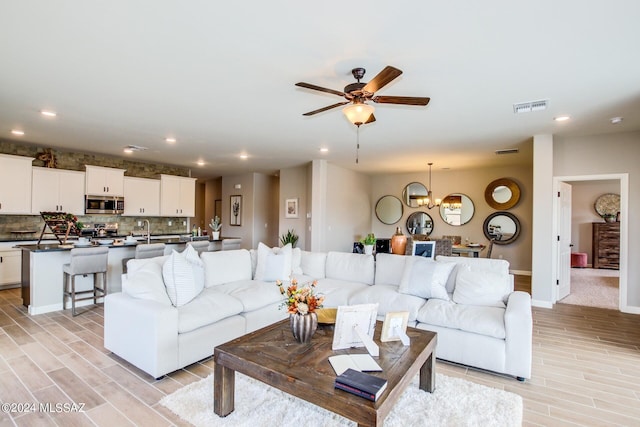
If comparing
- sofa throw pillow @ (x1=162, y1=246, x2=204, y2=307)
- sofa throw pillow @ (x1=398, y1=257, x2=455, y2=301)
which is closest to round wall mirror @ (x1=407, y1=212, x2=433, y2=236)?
sofa throw pillow @ (x1=398, y1=257, x2=455, y2=301)

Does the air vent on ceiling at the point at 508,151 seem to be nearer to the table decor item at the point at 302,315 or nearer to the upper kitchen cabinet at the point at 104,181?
the table decor item at the point at 302,315

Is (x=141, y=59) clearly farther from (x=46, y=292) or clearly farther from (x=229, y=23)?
(x=46, y=292)

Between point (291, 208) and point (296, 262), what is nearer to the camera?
point (296, 262)

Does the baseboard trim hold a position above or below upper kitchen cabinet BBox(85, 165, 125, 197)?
below

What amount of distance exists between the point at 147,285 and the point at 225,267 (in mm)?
1067

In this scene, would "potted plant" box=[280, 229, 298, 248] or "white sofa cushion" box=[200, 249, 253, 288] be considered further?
"potted plant" box=[280, 229, 298, 248]

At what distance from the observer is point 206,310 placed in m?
2.96

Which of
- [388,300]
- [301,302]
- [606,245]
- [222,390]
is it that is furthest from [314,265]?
[606,245]

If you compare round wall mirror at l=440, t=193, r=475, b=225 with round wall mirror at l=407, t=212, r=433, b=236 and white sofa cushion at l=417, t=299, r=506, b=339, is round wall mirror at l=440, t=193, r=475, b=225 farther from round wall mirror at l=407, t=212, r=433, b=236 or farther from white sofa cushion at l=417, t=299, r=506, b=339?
white sofa cushion at l=417, t=299, r=506, b=339

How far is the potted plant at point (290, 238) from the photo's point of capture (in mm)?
8242

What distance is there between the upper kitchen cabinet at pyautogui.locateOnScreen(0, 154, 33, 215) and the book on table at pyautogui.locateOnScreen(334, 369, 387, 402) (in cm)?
696

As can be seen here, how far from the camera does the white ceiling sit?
214 centimetres

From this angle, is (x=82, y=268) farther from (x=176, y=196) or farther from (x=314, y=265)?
(x=176, y=196)

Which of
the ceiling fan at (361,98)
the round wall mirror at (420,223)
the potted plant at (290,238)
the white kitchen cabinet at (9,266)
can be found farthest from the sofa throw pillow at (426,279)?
the white kitchen cabinet at (9,266)
